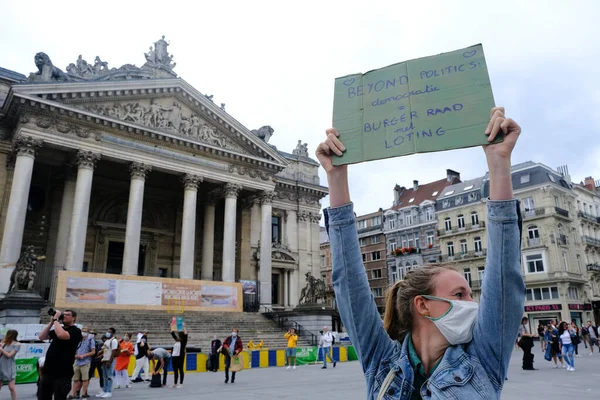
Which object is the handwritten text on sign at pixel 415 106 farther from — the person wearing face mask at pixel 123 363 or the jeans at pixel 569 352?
the jeans at pixel 569 352

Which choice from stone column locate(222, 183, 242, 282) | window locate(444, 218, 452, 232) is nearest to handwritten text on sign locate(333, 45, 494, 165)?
stone column locate(222, 183, 242, 282)

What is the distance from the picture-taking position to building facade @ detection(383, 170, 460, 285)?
181ft

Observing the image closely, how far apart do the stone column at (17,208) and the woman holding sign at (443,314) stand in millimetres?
26049

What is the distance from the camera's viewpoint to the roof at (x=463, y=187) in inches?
2026

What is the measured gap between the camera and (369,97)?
274 centimetres

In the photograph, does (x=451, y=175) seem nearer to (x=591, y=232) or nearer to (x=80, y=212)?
(x=591, y=232)

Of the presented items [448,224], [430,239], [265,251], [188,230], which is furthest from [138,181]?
[430,239]

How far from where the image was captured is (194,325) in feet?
84.6

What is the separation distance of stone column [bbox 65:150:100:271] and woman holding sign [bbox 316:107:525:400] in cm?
2637

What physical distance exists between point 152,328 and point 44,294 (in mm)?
7377

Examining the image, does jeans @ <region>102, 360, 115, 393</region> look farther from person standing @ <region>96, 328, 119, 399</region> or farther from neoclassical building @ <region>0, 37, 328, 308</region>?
neoclassical building @ <region>0, 37, 328, 308</region>

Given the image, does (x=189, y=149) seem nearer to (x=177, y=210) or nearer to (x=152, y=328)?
(x=177, y=210)

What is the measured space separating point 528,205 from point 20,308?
44620mm

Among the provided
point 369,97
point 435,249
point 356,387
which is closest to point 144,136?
point 356,387
